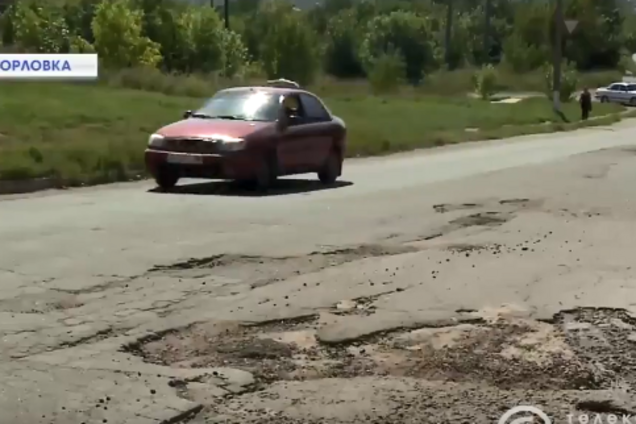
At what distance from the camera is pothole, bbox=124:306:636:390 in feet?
19.4

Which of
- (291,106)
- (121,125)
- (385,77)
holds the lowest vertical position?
(385,77)

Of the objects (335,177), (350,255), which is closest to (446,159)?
(335,177)

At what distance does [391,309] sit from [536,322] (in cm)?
95

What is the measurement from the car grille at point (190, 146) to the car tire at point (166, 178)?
0.32 metres

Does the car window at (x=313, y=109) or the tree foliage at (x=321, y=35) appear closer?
the car window at (x=313, y=109)

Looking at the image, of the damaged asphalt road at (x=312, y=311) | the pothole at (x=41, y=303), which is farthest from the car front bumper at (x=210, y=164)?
the pothole at (x=41, y=303)

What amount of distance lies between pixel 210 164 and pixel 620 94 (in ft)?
211

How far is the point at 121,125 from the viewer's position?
2736 cm

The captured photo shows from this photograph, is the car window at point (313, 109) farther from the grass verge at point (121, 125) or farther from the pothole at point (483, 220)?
the pothole at point (483, 220)

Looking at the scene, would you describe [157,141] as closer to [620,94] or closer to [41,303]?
[41,303]

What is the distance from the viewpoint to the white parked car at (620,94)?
74250 mm

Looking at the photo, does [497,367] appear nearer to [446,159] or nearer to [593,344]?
[593,344]

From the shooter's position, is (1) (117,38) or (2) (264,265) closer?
(2) (264,265)

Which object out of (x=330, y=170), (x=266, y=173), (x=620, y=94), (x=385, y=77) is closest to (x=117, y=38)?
(x=385, y=77)
